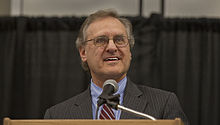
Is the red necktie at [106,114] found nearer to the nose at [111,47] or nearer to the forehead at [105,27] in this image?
the nose at [111,47]

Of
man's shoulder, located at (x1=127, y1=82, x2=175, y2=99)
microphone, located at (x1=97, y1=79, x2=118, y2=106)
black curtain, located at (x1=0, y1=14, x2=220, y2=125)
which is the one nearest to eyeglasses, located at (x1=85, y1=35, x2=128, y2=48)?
man's shoulder, located at (x1=127, y1=82, x2=175, y2=99)

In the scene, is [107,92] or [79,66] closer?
[107,92]

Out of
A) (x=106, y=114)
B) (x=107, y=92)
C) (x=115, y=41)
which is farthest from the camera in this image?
(x=115, y=41)

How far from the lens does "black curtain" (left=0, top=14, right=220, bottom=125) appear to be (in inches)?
149

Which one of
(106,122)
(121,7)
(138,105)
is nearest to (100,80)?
(138,105)

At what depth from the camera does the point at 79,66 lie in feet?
12.7

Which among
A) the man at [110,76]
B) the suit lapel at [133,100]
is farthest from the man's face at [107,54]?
the suit lapel at [133,100]

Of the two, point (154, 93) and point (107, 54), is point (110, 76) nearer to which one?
point (107, 54)

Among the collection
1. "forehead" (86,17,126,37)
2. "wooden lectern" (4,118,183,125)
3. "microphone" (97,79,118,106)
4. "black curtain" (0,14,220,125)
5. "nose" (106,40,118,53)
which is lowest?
"black curtain" (0,14,220,125)

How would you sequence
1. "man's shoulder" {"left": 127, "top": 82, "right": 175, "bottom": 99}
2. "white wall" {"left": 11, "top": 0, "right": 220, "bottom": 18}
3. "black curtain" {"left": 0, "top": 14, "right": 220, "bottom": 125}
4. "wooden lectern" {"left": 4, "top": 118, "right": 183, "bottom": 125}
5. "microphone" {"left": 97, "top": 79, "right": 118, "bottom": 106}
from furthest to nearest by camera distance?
"white wall" {"left": 11, "top": 0, "right": 220, "bottom": 18}
"black curtain" {"left": 0, "top": 14, "right": 220, "bottom": 125}
"man's shoulder" {"left": 127, "top": 82, "right": 175, "bottom": 99}
"microphone" {"left": 97, "top": 79, "right": 118, "bottom": 106}
"wooden lectern" {"left": 4, "top": 118, "right": 183, "bottom": 125}

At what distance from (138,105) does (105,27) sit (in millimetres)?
520

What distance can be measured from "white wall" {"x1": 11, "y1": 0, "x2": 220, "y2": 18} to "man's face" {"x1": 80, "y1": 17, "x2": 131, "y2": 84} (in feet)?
5.09

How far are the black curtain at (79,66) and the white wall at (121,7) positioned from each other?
0.16m

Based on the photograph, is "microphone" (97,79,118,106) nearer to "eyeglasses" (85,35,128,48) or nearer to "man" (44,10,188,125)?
"man" (44,10,188,125)
